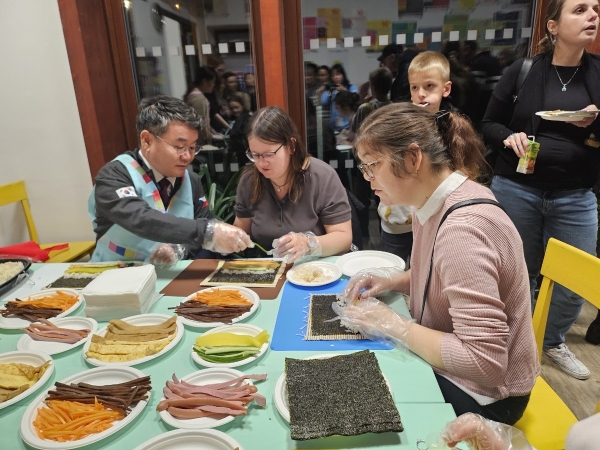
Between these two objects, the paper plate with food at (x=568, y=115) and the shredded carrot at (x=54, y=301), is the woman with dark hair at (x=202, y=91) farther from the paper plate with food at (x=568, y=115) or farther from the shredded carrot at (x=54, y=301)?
the paper plate with food at (x=568, y=115)

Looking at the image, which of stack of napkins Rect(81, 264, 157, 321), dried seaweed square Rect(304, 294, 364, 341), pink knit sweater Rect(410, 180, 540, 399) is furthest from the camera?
stack of napkins Rect(81, 264, 157, 321)

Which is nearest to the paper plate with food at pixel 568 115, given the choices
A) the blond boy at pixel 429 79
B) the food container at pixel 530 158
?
the food container at pixel 530 158

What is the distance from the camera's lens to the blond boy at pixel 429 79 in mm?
2203

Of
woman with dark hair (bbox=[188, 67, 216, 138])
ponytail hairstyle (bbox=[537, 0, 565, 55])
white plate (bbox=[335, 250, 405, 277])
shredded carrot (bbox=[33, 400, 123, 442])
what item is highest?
ponytail hairstyle (bbox=[537, 0, 565, 55])

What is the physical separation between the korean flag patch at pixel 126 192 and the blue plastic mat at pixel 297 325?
843 mm

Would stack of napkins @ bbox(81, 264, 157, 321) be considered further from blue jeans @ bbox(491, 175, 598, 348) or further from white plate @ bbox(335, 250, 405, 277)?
blue jeans @ bbox(491, 175, 598, 348)

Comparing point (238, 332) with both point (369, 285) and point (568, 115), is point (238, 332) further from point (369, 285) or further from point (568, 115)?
point (568, 115)

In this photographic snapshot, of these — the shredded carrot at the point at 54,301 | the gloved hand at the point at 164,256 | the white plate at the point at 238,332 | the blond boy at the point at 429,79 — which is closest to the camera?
the white plate at the point at 238,332

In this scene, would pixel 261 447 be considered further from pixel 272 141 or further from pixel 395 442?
pixel 272 141

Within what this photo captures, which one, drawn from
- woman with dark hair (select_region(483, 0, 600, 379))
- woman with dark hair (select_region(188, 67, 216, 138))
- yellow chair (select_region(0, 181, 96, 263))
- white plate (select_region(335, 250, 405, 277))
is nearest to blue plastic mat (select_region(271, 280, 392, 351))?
white plate (select_region(335, 250, 405, 277))

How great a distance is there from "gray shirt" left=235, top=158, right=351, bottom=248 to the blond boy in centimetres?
67

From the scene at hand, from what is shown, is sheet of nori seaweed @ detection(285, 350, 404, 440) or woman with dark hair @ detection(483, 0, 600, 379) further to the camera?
woman with dark hair @ detection(483, 0, 600, 379)

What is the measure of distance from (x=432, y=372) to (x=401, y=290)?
484 millimetres

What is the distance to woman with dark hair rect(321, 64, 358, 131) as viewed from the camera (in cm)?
316
